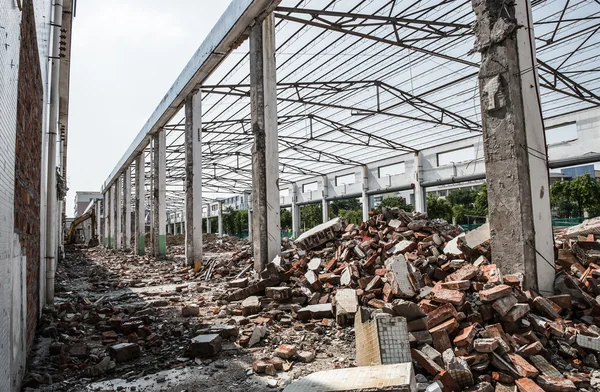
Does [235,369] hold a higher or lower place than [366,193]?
lower

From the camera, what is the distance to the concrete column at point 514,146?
525cm

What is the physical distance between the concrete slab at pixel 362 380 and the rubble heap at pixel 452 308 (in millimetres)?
612

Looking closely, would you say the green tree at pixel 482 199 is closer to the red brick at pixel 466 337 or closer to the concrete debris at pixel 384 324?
the concrete debris at pixel 384 324

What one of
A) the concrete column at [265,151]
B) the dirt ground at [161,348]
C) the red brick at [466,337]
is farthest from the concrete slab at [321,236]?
the red brick at [466,337]

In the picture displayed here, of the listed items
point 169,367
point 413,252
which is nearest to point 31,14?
point 169,367

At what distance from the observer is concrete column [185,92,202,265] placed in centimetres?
1396

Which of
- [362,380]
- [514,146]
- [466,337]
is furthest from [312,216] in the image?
[362,380]

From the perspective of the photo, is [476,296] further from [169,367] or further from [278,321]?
[169,367]

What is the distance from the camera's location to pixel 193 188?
1405cm

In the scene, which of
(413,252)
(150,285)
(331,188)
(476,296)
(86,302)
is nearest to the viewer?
(476,296)

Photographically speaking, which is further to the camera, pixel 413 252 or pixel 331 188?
pixel 331 188

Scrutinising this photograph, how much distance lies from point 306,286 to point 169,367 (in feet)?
10.3

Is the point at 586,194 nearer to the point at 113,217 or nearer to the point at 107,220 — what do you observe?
the point at 113,217

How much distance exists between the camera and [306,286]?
701 cm
